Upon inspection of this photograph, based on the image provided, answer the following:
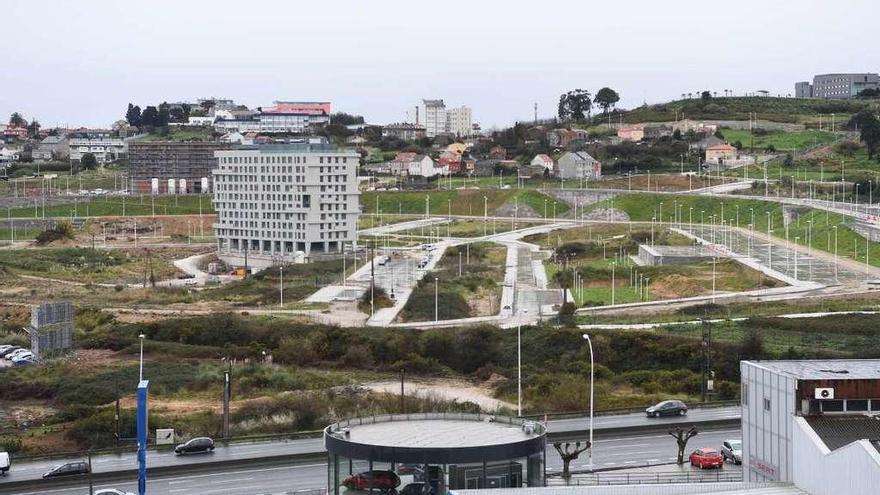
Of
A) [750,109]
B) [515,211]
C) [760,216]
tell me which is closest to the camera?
[760,216]

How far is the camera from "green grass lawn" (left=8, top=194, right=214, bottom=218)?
414ft

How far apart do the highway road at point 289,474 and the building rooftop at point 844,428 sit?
7.78 meters

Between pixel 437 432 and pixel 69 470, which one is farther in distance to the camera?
pixel 69 470

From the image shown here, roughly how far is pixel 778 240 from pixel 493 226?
2823 cm

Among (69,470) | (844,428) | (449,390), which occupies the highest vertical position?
(844,428)

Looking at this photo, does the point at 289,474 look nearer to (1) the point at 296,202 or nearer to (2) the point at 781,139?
(1) the point at 296,202

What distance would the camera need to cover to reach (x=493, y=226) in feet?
365

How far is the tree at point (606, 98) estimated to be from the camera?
185125 millimetres

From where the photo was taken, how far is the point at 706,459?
3120 cm

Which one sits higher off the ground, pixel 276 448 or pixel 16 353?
pixel 276 448

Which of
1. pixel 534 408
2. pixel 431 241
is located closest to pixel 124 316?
pixel 534 408

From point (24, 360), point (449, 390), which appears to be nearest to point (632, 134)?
point (24, 360)

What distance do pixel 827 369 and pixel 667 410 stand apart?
1414cm

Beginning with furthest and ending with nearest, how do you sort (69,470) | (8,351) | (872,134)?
1. (872,134)
2. (8,351)
3. (69,470)
